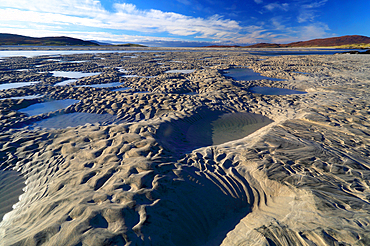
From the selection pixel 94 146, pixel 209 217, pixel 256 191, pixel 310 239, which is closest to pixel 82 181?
pixel 94 146

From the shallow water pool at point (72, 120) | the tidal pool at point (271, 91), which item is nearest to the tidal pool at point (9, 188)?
the shallow water pool at point (72, 120)

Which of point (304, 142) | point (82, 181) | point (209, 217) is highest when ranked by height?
point (304, 142)

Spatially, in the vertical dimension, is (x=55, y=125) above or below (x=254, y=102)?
below

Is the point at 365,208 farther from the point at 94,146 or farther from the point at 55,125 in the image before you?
the point at 55,125

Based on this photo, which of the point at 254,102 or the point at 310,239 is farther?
the point at 254,102

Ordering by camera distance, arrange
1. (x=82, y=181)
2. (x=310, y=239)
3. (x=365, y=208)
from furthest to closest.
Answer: (x=82, y=181)
(x=365, y=208)
(x=310, y=239)
